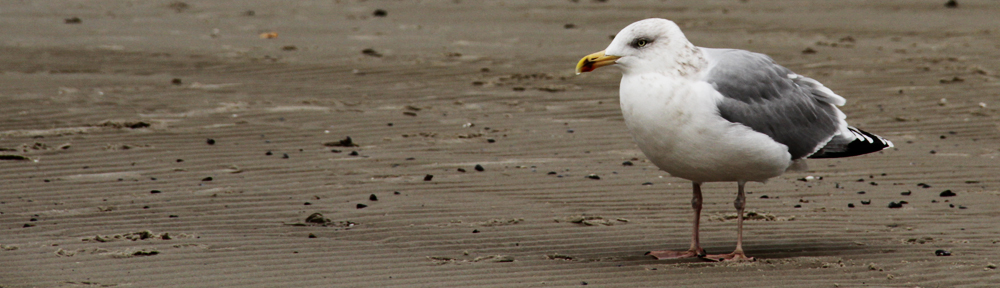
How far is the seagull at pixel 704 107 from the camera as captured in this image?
6035 mm

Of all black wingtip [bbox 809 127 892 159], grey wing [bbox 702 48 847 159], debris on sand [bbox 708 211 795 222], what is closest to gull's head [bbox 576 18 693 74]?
grey wing [bbox 702 48 847 159]

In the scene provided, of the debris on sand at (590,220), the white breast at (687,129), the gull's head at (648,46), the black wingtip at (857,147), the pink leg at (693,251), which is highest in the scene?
the gull's head at (648,46)

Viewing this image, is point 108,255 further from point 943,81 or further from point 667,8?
point 667,8

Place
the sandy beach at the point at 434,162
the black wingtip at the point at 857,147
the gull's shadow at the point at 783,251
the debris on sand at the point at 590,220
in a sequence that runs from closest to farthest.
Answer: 1. the sandy beach at the point at 434,162
2. the gull's shadow at the point at 783,251
3. the black wingtip at the point at 857,147
4. the debris on sand at the point at 590,220

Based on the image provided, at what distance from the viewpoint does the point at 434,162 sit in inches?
367

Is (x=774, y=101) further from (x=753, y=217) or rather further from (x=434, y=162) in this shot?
(x=434, y=162)

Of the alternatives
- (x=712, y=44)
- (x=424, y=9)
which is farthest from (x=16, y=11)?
(x=712, y=44)

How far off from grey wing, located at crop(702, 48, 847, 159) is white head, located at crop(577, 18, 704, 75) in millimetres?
170

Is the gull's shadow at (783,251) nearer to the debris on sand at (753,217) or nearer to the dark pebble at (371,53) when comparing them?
the debris on sand at (753,217)

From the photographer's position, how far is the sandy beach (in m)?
6.38

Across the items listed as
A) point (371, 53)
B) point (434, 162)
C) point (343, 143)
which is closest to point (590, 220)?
point (434, 162)

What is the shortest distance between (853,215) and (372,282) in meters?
3.51

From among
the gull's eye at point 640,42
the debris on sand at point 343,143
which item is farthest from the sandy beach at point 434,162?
the gull's eye at point 640,42

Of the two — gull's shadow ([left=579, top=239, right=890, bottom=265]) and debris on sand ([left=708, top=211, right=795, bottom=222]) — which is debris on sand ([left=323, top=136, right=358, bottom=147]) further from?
gull's shadow ([left=579, top=239, right=890, bottom=265])
